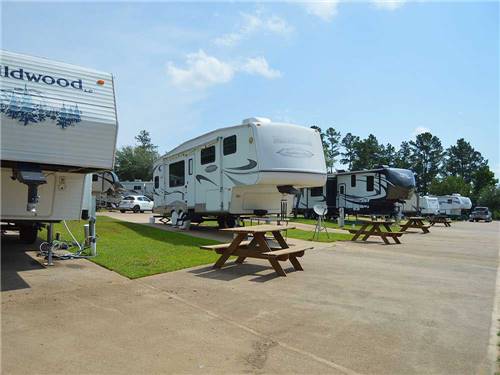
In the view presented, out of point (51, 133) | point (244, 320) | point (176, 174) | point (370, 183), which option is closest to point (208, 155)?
point (176, 174)

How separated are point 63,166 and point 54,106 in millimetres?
970

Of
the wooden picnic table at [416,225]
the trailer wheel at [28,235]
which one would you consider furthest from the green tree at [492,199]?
the trailer wheel at [28,235]

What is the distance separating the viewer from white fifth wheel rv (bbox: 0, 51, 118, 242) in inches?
237

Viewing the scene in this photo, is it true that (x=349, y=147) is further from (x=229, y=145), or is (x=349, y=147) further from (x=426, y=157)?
(x=229, y=145)

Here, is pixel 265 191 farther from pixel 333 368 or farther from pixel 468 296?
pixel 333 368

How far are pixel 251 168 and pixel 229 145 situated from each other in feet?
4.67

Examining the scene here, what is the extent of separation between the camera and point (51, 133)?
6309mm

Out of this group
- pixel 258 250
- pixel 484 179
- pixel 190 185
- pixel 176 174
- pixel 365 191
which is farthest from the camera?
pixel 484 179

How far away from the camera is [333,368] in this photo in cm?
347

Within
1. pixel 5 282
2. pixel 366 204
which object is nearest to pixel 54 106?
pixel 5 282

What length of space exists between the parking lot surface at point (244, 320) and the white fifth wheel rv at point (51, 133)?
1.25m

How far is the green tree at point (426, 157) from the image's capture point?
84000 mm

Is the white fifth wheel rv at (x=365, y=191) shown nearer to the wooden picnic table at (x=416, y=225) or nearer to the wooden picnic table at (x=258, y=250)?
the wooden picnic table at (x=416, y=225)

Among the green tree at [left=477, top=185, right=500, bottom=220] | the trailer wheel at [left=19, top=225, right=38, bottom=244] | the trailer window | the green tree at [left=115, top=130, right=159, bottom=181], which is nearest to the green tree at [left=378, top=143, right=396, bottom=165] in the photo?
the green tree at [left=477, top=185, right=500, bottom=220]
